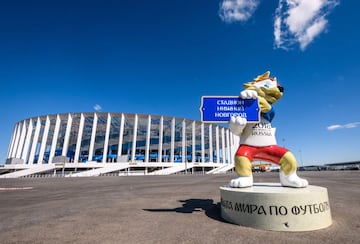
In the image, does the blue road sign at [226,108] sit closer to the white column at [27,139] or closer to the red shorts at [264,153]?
the red shorts at [264,153]

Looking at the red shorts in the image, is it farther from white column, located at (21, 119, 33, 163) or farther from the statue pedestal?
white column, located at (21, 119, 33, 163)

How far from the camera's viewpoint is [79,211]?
461cm

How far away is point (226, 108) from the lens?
3934 millimetres

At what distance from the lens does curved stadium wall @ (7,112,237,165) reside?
116 ft

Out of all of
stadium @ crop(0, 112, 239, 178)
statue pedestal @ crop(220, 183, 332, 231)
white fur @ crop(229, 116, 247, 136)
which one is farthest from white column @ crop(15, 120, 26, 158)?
statue pedestal @ crop(220, 183, 332, 231)

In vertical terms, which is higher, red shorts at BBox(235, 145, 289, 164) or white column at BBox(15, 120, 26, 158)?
white column at BBox(15, 120, 26, 158)

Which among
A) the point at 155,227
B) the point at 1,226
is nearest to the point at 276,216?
the point at 155,227

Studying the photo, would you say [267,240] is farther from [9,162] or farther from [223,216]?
[9,162]

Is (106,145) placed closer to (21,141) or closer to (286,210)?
(21,141)

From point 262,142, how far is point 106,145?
34.6 m

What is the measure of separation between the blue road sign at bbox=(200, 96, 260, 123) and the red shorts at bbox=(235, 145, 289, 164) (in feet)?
2.07

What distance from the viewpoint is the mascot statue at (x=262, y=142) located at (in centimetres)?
368

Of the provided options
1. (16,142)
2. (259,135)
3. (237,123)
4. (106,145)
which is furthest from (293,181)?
(16,142)

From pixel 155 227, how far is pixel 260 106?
329 centimetres
